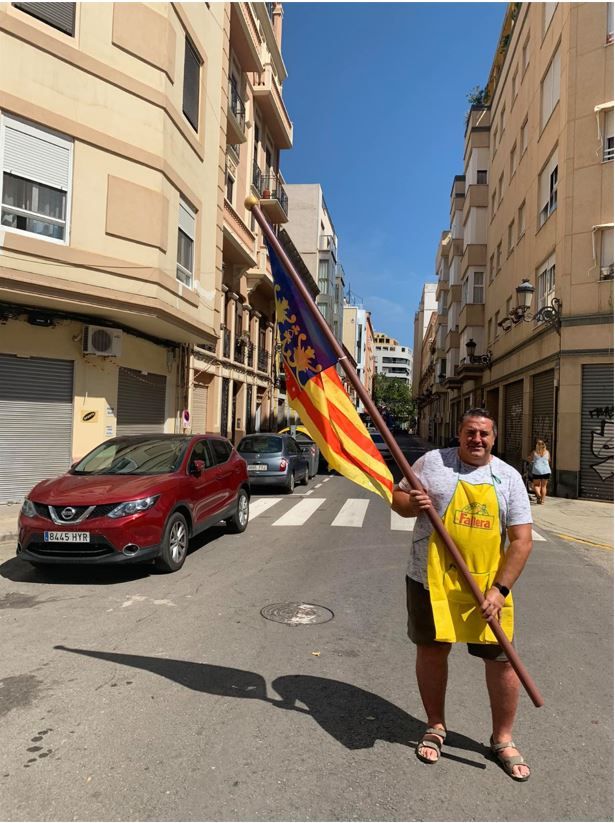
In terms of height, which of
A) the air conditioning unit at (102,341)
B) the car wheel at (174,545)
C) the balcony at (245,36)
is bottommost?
the car wheel at (174,545)

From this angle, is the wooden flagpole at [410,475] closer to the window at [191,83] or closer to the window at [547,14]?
the window at [191,83]

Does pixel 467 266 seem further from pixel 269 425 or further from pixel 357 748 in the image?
pixel 357 748

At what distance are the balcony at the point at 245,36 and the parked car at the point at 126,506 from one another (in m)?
18.1

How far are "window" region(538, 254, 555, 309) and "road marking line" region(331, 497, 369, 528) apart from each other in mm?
9071

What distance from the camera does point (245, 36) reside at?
819 inches

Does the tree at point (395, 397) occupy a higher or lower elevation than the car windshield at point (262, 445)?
higher

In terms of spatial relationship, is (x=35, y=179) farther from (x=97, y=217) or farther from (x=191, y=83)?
(x=191, y=83)

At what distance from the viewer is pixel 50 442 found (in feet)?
40.9

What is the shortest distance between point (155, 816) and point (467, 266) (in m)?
33.2

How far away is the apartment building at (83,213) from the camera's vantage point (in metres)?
11.0

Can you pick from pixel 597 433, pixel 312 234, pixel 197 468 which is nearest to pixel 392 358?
pixel 312 234

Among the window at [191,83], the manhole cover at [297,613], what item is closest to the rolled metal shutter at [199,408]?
the window at [191,83]

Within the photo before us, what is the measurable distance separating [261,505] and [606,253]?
11.1 m

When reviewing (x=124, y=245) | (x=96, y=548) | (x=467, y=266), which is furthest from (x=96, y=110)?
(x=467, y=266)
